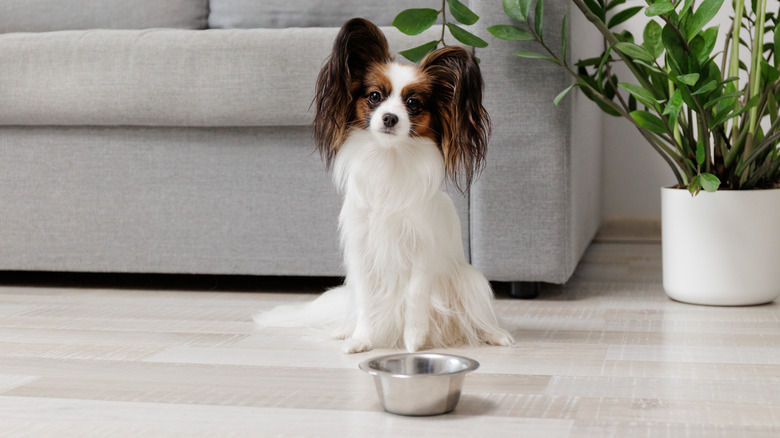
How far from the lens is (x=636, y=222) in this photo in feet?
11.1

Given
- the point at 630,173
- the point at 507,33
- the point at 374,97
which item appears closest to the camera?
the point at 374,97

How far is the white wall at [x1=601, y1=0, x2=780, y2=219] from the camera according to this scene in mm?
3336

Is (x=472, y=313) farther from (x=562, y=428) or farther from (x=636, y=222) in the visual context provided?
(x=636, y=222)

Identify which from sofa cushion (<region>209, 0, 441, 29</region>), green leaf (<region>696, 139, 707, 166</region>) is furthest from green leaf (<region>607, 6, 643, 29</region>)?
sofa cushion (<region>209, 0, 441, 29</region>)

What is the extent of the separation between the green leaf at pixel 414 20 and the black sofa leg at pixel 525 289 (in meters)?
0.74

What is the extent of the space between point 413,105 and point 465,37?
0.37 metres

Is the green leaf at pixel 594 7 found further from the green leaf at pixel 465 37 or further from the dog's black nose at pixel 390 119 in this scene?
the dog's black nose at pixel 390 119

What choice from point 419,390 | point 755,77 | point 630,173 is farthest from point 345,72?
point 630,173

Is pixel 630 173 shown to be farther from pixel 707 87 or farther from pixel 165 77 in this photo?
pixel 165 77

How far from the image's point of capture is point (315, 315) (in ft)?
6.28

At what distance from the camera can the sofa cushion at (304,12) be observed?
2658 millimetres

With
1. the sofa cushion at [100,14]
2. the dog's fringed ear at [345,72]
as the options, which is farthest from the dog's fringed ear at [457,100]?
the sofa cushion at [100,14]

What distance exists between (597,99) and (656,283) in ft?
1.86

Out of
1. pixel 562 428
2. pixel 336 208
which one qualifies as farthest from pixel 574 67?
pixel 562 428
